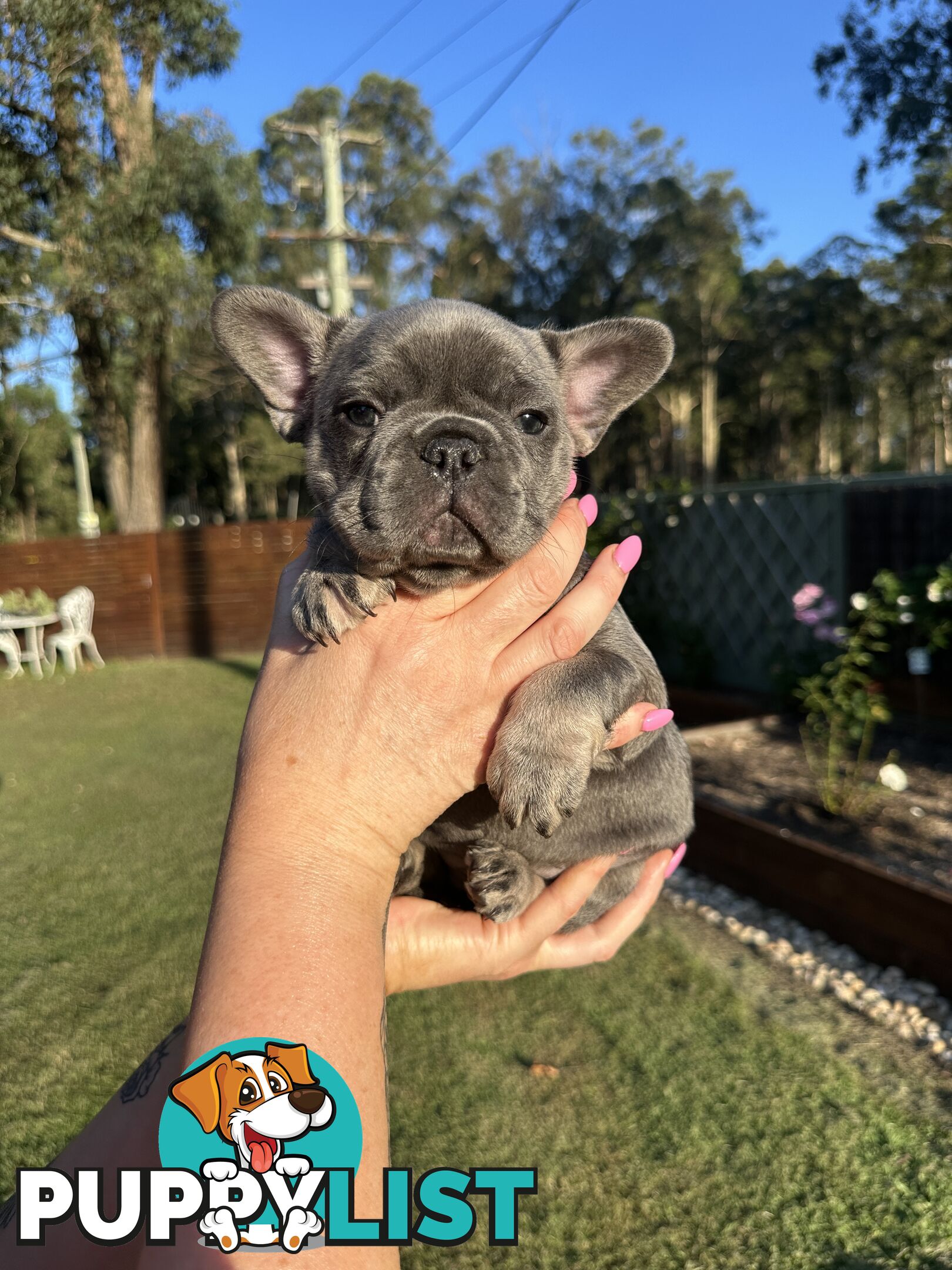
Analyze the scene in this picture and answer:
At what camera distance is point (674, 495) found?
42.6 feet

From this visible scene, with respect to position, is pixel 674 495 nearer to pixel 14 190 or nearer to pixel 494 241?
pixel 14 190

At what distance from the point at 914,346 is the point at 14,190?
43.8m

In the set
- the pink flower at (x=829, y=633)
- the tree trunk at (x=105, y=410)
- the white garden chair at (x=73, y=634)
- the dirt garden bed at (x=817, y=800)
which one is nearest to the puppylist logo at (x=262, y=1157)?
the dirt garden bed at (x=817, y=800)

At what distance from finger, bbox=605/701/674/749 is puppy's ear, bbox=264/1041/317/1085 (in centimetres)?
131

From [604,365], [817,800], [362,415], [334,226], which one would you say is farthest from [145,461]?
[362,415]

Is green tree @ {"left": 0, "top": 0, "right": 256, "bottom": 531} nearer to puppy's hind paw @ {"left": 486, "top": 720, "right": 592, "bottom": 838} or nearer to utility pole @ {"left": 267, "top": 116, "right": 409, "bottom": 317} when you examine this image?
utility pole @ {"left": 267, "top": 116, "right": 409, "bottom": 317}

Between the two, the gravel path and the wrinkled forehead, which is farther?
the gravel path

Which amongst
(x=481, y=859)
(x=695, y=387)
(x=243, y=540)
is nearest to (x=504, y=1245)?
(x=481, y=859)

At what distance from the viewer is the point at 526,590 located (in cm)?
258

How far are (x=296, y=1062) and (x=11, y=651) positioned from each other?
1694 centimetres

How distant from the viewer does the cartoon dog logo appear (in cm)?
167

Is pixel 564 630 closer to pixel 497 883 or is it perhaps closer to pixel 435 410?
pixel 435 410

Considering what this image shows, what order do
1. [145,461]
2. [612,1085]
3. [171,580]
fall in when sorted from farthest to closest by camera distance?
1. [145,461]
2. [171,580]
3. [612,1085]

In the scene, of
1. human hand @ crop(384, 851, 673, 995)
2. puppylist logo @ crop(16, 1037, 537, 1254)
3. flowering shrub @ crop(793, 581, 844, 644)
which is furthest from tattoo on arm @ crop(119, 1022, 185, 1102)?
flowering shrub @ crop(793, 581, 844, 644)
